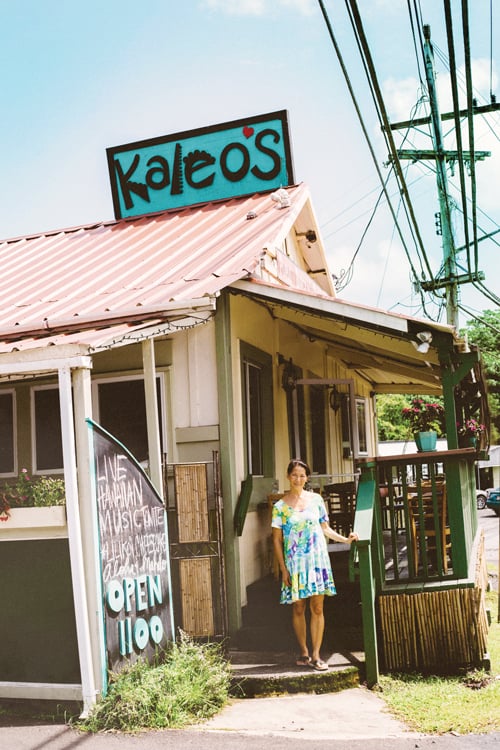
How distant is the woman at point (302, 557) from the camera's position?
21.9 ft

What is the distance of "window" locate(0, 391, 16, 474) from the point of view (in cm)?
907

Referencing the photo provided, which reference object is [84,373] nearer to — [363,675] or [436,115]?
[363,675]

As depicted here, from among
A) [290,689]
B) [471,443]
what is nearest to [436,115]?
[471,443]

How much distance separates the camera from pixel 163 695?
5.73 m

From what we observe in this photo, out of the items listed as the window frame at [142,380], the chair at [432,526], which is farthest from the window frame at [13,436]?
the chair at [432,526]

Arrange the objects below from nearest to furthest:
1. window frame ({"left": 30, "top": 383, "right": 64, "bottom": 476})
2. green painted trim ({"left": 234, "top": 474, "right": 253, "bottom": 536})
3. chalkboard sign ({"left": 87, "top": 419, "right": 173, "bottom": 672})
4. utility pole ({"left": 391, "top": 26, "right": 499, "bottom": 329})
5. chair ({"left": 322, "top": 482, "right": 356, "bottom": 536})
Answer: chalkboard sign ({"left": 87, "top": 419, "right": 173, "bottom": 672}) → green painted trim ({"left": 234, "top": 474, "right": 253, "bottom": 536}) → window frame ({"left": 30, "top": 383, "right": 64, "bottom": 476}) → chair ({"left": 322, "top": 482, "right": 356, "bottom": 536}) → utility pole ({"left": 391, "top": 26, "right": 499, "bottom": 329})

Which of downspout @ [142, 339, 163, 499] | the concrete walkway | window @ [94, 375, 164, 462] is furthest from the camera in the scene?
window @ [94, 375, 164, 462]

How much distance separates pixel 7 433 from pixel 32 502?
2.99 meters

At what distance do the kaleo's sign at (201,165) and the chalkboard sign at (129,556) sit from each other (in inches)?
261

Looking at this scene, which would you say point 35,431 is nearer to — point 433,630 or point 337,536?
point 337,536

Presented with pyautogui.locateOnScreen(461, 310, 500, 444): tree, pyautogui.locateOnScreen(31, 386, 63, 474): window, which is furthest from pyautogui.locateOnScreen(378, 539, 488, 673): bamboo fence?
pyautogui.locateOnScreen(461, 310, 500, 444): tree

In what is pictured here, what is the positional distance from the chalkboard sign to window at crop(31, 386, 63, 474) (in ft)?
8.12

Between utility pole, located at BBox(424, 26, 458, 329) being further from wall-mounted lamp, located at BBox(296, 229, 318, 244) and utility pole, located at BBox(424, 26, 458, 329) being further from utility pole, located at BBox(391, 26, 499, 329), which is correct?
wall-mounted lamp, located at BBox(296, 229, 318, 244)

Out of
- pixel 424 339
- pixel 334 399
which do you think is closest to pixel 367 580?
pixel 424 339
